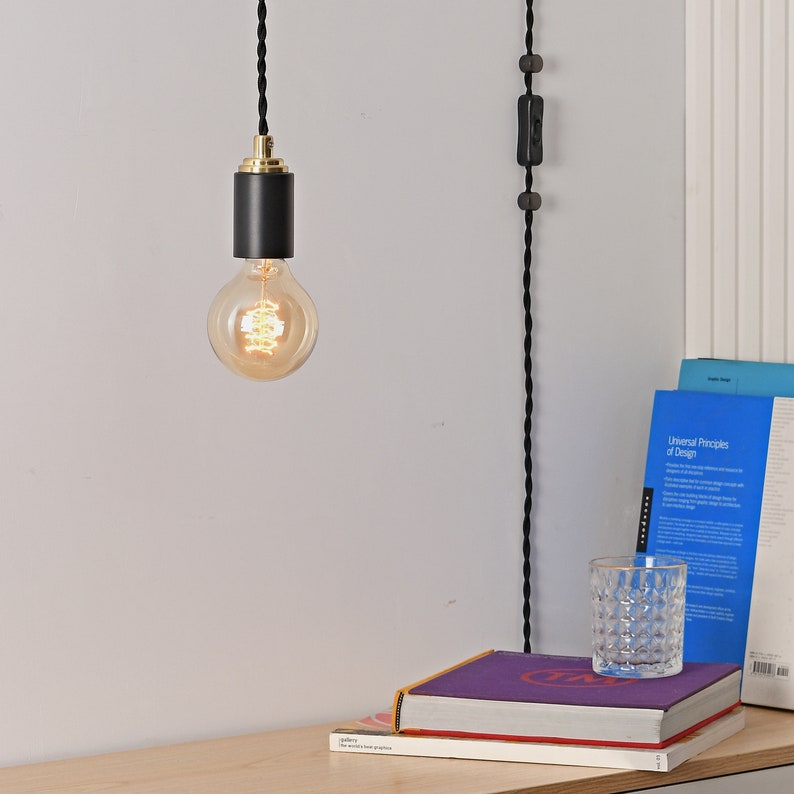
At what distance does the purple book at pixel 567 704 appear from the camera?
1.09 meters

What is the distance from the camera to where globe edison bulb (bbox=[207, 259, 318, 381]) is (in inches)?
40.9

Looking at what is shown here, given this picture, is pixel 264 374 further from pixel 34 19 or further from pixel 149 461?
pixel 34 19

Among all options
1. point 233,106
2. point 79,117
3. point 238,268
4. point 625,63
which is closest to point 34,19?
point 79,117

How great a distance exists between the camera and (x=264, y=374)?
104cm

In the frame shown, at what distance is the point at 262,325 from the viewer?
3.42 feet

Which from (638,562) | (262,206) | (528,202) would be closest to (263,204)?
(262,206)

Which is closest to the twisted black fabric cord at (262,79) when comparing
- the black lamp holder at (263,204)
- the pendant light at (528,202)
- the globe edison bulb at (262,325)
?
the black lamp holder at (263,204)

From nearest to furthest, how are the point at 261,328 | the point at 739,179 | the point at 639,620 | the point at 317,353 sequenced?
the point at 261,328 → the point at 639,620 → the point at 317,353 → the point at 739,179

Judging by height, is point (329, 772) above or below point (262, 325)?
below

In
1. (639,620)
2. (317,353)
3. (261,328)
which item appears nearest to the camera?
(261,328)

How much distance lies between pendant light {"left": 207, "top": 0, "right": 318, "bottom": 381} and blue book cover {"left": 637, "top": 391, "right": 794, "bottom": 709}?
1.78 ft

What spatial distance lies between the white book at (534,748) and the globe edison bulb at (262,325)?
14.7 inches

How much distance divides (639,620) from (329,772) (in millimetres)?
342

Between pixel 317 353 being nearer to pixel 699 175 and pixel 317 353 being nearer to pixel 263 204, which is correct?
pixel 263 204
